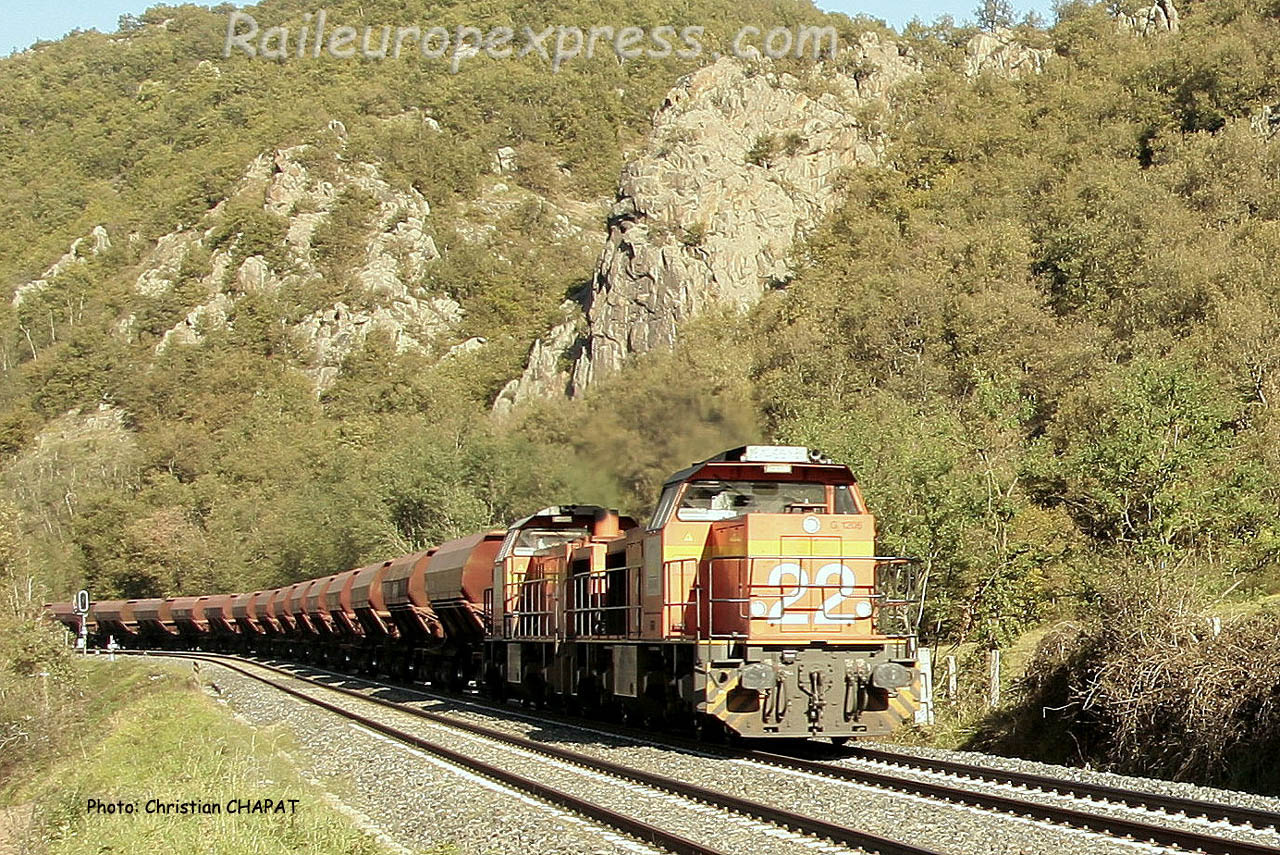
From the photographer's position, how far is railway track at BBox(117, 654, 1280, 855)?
31.2 feet

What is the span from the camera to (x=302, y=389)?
110 m

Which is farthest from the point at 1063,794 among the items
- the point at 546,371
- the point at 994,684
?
the point at 546,371

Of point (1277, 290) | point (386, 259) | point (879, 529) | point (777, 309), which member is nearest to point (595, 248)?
point (386, 259)

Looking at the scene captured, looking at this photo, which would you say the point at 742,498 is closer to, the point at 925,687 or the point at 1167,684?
the point at 925,687

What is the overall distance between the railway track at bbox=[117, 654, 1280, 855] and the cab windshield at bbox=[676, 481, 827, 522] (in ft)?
9.54

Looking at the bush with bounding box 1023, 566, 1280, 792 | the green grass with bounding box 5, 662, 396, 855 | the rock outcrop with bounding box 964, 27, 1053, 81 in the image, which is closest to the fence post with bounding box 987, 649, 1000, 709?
the bush with bounding box 1023, 566, 1280, 792

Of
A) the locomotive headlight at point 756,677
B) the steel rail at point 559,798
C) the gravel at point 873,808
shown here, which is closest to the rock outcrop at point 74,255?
the steel rail at point 559,798

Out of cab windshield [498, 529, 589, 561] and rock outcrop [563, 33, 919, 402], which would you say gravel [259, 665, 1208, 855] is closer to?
cab windshield [498, 529, 589, 561]

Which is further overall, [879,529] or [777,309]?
[777,309]

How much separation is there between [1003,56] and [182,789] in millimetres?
110806

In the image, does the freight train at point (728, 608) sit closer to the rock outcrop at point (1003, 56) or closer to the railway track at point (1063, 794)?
the railway track at point (1063, 794)

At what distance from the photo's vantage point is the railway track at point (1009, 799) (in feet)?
31.2

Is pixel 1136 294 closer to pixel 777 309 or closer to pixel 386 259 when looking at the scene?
pixel 777 309

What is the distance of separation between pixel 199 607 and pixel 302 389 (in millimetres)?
51763
